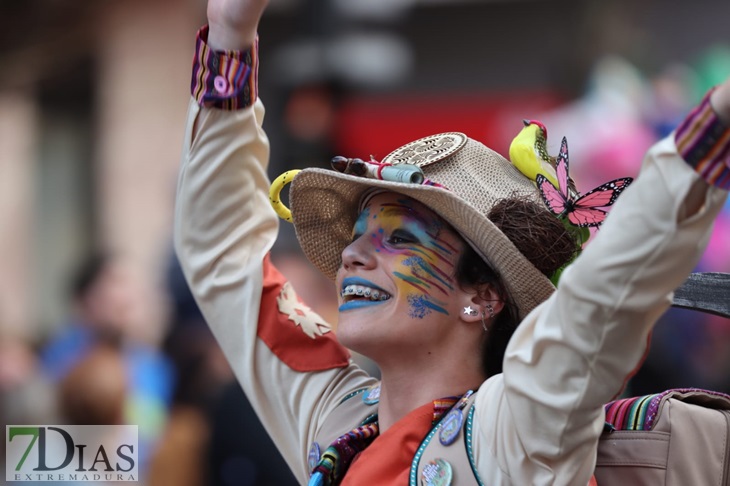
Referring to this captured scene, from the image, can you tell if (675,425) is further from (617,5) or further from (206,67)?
(617,5)

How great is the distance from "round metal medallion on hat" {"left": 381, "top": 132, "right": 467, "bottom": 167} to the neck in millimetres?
478

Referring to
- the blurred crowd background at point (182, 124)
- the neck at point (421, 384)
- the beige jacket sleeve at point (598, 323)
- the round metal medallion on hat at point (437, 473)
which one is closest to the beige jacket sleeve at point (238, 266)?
the neck at point (421, 384)

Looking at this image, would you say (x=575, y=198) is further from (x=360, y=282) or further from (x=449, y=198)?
(x=360, y=282)

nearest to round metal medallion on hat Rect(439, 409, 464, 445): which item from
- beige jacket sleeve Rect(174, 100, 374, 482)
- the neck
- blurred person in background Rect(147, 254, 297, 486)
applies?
the neck

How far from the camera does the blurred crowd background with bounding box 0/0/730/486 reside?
17.7 feet

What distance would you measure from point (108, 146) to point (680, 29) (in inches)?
231

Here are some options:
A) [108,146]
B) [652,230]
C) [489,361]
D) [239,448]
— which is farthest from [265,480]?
[108,146]

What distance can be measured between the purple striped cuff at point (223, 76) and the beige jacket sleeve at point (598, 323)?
41.3 inches

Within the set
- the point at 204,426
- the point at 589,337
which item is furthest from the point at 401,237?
the point at 204,426

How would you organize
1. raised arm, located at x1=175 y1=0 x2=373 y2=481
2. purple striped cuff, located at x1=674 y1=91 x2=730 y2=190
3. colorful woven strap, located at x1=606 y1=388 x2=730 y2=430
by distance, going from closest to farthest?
purple striped cuff, located at x1=674 y1=91 x2=730 y2=190 → colorful woven strap, located at x1=606 y1=388 x2=730 y2=430 → raised arm, located at x1=175 y1=0 x2=373 y2=481

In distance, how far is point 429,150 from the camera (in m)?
2.93

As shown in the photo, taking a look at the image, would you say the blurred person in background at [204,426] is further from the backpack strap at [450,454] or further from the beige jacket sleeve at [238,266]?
the backpack strap at [450,454]

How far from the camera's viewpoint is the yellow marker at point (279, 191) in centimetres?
310

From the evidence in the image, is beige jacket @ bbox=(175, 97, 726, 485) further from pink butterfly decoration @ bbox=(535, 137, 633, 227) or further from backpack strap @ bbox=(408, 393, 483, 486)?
pink butterfly decoration @ bbox=(535, 137, 633, 227)
